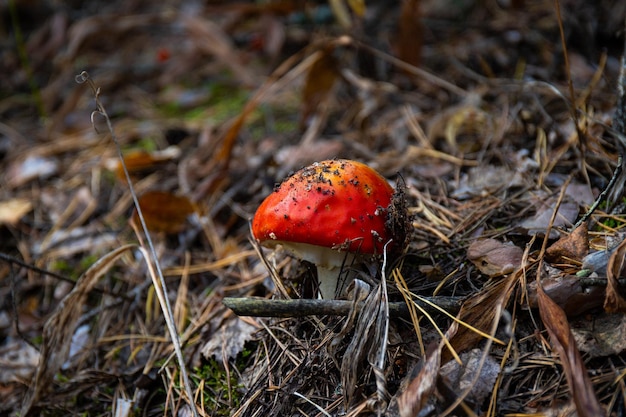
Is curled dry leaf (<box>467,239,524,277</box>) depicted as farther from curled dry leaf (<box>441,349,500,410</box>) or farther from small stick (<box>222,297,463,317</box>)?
curled dry leaf (<box>441,349,500,410</box>)

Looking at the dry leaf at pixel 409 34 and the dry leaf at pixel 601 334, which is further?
the dry leaf at pixel 409 34

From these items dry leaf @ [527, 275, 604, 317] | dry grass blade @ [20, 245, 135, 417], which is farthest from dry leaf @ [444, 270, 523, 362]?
dry grass blade @ [20, 245, 135, 417]

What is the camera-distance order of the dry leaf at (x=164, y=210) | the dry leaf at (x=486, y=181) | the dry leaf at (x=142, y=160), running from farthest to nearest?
1. the dry leaf at (x=142, y=160)
2. the dry leaf at (x=164, y=210)
3. the dry leaf at (x=486, y=181)

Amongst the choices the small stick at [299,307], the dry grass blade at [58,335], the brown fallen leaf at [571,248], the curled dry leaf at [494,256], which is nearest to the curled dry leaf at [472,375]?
the small stick at [299,307]

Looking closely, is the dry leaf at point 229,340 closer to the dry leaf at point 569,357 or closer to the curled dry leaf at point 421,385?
the curled dry leaf at point 421,385

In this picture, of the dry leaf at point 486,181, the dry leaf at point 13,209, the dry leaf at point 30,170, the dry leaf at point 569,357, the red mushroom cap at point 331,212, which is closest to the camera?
the dry leaf at point 569,357

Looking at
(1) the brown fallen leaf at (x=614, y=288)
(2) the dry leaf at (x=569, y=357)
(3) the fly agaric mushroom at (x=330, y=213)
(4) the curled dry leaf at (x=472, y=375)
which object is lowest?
(4) the curled dry leaf at (x=472, y=375)

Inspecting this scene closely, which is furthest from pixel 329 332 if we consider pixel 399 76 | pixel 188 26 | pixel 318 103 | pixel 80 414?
pixel 188 26
